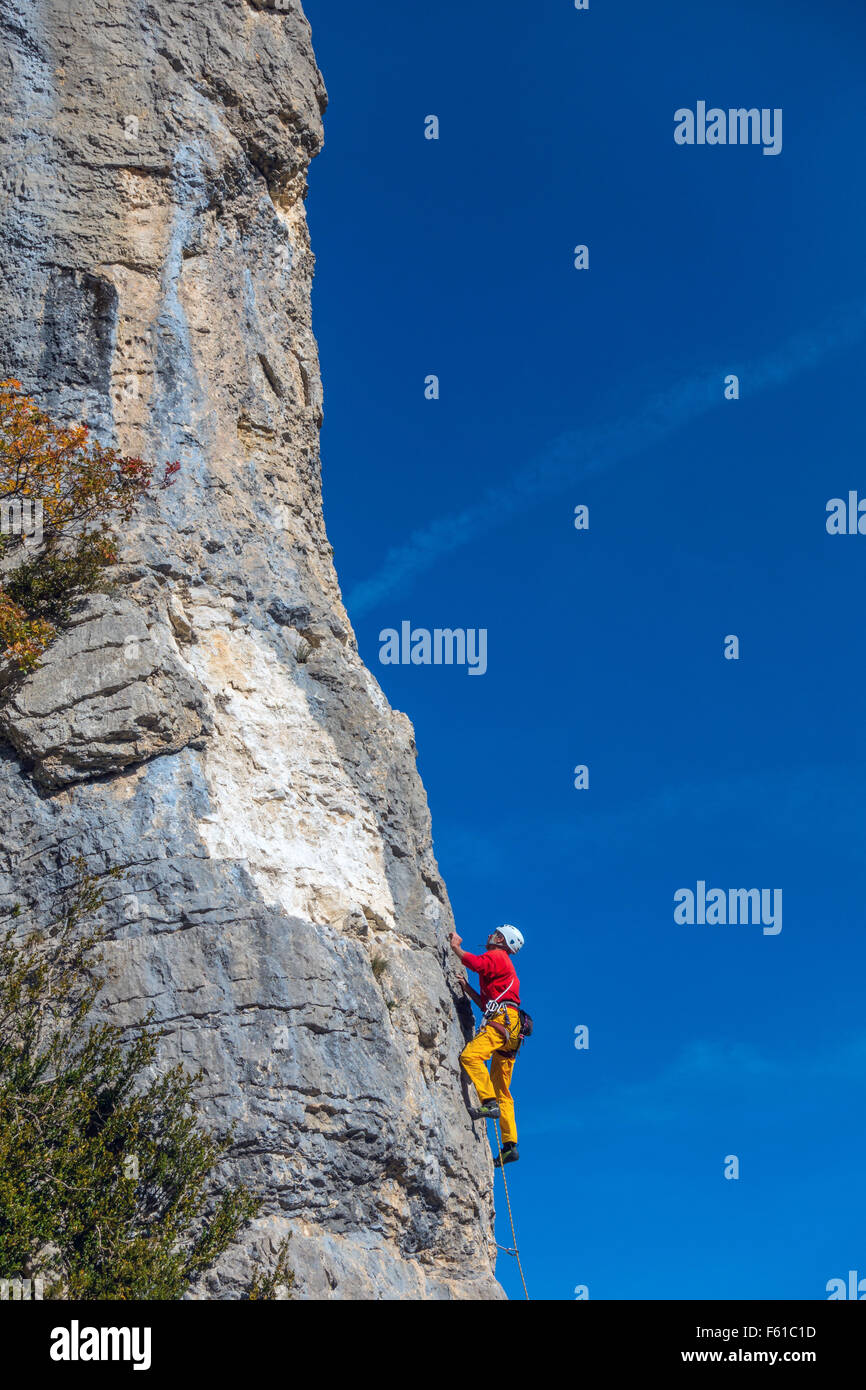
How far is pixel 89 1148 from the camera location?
1145cm

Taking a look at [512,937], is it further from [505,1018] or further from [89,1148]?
[89,1148]

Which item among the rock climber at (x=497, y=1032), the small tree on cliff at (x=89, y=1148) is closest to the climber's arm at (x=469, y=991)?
the rock climber at (x=497, y=1032)

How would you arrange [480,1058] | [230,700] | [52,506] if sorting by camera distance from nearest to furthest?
[52,506] < [230,700] < [480,1058]

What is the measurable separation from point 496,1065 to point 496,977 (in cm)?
98

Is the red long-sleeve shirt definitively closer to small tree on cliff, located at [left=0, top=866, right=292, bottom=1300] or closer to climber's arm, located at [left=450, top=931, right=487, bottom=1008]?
climber's arm, located at [left=450, top=931, right=487, bottom=1008]

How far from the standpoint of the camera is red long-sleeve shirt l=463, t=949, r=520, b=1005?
605 inches

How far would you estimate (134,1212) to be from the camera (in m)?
11.5

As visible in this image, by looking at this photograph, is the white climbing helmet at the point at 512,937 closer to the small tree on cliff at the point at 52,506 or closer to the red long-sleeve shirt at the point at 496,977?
the red long-sleeve shirt at the point at 496,977

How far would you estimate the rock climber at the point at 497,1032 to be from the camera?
597 inches

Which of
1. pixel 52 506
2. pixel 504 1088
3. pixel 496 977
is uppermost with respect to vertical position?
pixel 52 506

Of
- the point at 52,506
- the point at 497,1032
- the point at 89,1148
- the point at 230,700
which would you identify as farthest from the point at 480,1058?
the point at 52,506

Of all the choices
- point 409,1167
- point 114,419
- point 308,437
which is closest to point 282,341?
point 308,437

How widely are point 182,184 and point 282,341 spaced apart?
2.23 metres
